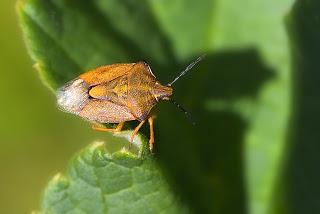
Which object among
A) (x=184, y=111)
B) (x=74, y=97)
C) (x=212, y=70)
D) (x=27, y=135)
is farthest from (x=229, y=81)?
(x=27, y=135)

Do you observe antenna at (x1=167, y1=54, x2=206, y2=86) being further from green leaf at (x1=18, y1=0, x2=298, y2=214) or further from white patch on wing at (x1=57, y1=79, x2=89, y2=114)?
white patch on wing at (x1=57, y1=79, x2=89, y2=114)

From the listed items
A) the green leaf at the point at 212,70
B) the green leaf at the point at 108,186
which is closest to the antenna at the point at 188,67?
the green leaf at the point at 212,70

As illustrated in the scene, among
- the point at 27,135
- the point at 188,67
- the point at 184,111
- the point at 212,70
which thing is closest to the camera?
the point at 184,111

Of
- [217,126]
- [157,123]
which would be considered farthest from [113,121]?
[217,126]

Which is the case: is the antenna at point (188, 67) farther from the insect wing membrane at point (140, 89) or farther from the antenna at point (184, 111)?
the insect wing membrane at point (140, 89)

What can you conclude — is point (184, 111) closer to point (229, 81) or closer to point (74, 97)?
point (229, 81)

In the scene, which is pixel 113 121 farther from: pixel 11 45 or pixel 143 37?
pixel 11 45

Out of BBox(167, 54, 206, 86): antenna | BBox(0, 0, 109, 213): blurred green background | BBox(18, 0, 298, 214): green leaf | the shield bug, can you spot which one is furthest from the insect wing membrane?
BBox(0, 0, 109, 213): blurred green background
